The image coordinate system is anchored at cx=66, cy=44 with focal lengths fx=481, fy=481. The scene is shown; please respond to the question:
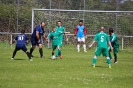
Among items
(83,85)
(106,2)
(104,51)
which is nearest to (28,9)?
(106,2)

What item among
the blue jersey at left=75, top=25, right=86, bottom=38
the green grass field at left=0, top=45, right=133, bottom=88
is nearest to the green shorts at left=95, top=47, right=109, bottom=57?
the green grass field at left=0, top=45, right=133, bottom=88

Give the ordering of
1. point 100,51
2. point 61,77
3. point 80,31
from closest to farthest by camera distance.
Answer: point 61,77, point 100,51, point 80,31

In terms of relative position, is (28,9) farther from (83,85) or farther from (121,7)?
(83,85)

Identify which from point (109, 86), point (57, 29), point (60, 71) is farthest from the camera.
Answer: point (57, 29)

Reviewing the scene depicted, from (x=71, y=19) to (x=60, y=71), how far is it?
67.5 feet

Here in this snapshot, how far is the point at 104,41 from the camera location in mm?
22297

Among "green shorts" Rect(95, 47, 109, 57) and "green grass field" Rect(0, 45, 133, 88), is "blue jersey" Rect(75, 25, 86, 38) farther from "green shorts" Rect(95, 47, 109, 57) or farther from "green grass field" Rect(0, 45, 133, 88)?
"green grass field" Rect(0, 45, 133, 88)

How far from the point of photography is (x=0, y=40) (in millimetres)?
40281

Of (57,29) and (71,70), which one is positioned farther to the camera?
(57,29)

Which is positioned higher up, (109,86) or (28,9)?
(28,9)

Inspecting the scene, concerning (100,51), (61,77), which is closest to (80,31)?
(100,51)

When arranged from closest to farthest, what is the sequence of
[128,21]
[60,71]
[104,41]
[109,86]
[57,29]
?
1. [109,86]
2. [60,71]
3. [104,41]
4. [57,29]
5. [128,21]

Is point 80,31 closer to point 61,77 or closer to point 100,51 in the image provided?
point 100,51

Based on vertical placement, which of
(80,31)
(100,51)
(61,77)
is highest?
(80,31)
